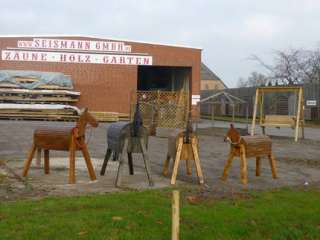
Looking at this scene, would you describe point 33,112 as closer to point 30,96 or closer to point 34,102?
point 34,102

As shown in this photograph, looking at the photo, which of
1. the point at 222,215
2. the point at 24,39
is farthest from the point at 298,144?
the point at 24,39

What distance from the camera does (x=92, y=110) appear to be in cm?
3812

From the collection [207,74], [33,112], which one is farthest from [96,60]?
[207,74]

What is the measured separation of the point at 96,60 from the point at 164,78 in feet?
38.7

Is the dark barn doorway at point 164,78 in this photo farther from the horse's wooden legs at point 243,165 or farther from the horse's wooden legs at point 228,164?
the horse's wooden legs at point 243,165

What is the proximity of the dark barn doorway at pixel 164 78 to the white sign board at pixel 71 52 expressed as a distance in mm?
5226

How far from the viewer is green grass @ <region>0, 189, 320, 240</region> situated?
5.67 meters

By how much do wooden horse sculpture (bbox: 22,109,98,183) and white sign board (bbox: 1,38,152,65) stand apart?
29.0 meters

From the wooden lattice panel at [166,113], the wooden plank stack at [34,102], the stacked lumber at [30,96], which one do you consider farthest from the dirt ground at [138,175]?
the stacked lumber at [30,96]

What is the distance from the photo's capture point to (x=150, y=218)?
6.31 meters

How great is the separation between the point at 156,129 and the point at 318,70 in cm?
3705

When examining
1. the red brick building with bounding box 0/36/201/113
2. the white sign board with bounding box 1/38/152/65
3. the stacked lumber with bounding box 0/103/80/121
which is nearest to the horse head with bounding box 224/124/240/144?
the stacked lumber with bounding box 0/103/80/121

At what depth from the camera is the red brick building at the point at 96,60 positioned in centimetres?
3781

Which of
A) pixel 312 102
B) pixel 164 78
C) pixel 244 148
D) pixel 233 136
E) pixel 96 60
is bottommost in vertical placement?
pixel 244 148
